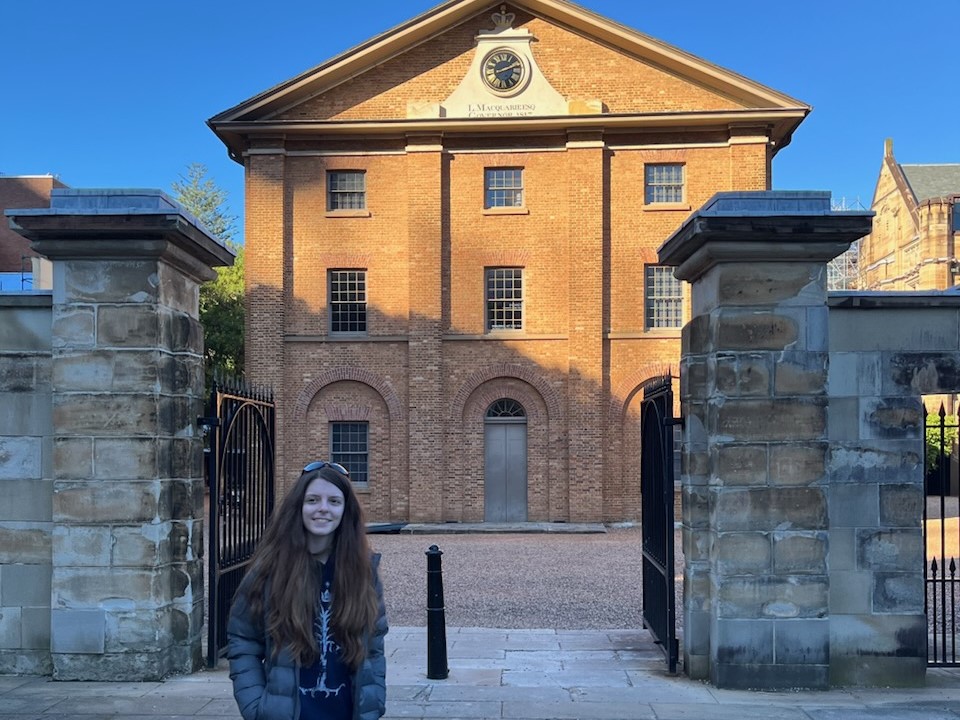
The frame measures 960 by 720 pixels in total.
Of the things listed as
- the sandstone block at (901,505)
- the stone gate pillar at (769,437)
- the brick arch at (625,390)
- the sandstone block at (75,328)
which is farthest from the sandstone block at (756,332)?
the brick arch at (625,390)

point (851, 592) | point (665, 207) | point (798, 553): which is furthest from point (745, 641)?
point (665, 207)

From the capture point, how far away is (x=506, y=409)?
20.9 meters

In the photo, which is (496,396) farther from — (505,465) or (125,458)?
(125,458)

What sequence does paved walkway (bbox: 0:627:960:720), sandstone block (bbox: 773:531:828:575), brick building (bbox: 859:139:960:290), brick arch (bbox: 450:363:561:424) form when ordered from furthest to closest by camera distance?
1. brick building (bbox: 859:139:960:290)
2. brick arch (bbox: 450:363:561:424)
3. sandstone block (bbox: 773:531:828:575)
4. paved walkway (bbox: 0:627:960:720)

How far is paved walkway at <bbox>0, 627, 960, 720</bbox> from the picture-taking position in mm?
5660

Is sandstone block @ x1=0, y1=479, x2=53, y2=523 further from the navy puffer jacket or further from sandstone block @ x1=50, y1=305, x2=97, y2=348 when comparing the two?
the navy puffer jacket

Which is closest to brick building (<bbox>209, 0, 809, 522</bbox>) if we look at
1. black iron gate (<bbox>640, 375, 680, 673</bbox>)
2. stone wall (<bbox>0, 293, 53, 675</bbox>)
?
black iron gate (<bbox>640, 375, 680, 673</bbox>)

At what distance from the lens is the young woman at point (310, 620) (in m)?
3.08

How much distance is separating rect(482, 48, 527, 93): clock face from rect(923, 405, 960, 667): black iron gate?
12.0 m

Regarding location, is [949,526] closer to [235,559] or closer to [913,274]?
[235,559]

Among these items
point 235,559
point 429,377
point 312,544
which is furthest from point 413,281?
point 312,544

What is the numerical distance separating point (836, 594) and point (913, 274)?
4267cm

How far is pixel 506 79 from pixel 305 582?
1951 cm

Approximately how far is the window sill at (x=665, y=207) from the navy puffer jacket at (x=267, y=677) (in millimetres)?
18634
